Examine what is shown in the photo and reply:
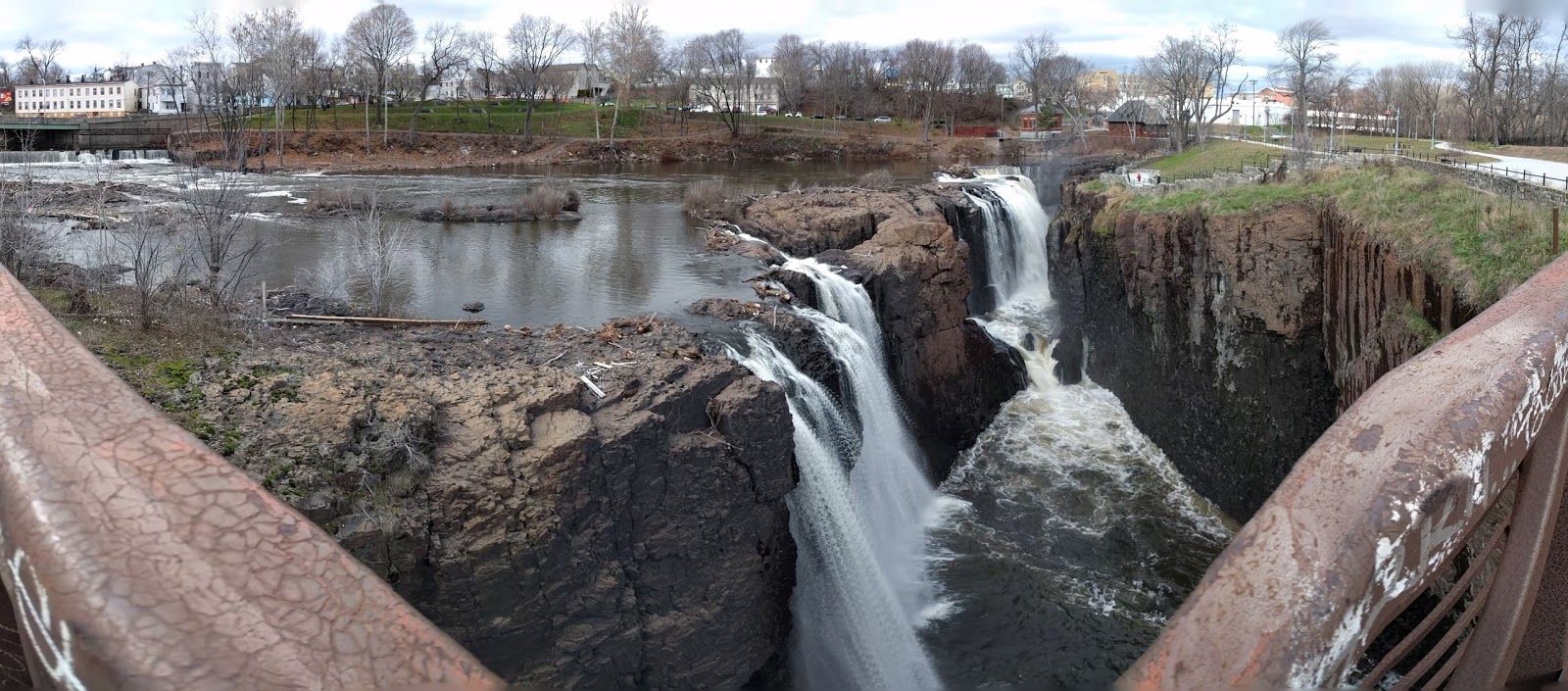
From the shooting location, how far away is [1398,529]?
1584 millimetres

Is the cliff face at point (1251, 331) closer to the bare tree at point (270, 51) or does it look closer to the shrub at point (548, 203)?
the shrub at point (548, 203)

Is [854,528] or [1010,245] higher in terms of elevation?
[1010,245]

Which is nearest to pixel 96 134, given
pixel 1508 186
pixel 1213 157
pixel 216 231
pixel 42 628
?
pixel 216 231

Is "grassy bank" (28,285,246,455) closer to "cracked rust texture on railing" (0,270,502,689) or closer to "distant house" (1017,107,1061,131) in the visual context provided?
"cracked rust texture on railing" (0,270,502,689)

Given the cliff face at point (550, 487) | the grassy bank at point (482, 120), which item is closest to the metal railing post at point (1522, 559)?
the cliff face at point (550, 487)

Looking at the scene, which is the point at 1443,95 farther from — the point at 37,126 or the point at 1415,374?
the point at 37,126

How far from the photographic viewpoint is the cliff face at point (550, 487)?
327 inches

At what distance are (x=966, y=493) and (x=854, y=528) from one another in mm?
3911

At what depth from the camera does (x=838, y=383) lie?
14258mm

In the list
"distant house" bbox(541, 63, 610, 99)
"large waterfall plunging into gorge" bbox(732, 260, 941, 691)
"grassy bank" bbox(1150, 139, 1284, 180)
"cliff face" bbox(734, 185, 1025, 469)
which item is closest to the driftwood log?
"cliff face" bbox(734, 185, 1025, 469)

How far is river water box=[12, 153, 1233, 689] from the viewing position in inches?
458

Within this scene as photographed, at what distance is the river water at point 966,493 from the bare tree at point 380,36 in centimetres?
3798

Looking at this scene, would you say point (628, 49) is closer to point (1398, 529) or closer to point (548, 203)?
point (548, 203)

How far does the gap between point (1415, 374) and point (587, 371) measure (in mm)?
9380
